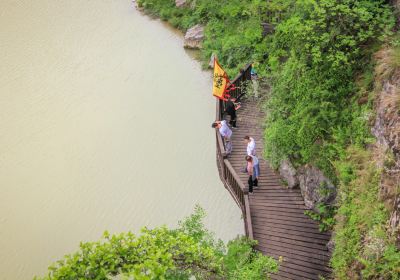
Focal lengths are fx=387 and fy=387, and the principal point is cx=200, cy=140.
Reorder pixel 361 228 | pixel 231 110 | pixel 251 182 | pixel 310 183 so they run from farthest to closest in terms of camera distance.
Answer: pixel 231 110
pixel 251 182
pixel 310 183
pixel 361 228

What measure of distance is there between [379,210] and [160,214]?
7754 mm

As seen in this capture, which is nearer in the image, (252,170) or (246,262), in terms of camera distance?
(246,262)

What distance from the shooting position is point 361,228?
8.00 m

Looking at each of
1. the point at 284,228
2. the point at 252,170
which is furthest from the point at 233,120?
the point at 284,228

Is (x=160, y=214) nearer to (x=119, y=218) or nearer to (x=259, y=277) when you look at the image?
(x=119, y=218)

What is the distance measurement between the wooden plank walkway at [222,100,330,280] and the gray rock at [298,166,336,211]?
1.38 feet

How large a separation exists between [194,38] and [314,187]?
13.6 meters

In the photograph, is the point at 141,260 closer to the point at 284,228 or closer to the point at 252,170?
the point at 284,228

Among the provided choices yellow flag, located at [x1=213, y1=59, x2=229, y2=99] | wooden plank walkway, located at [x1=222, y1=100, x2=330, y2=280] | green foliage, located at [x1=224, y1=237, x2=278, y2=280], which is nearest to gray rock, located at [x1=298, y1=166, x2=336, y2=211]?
wooden plank walkway, located at [x1=222, y1=100, x2=330, y2=280]

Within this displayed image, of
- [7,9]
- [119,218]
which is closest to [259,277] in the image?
[119,218]

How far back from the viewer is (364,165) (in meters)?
8.70

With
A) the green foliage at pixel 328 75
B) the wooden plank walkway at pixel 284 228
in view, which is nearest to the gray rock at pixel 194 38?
the wooden plank walkway at pixel 284 228

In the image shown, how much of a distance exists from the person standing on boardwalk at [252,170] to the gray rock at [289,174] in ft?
2.57

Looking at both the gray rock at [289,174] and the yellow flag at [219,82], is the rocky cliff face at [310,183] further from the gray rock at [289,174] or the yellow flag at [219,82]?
the yellow flag at [219,82]
